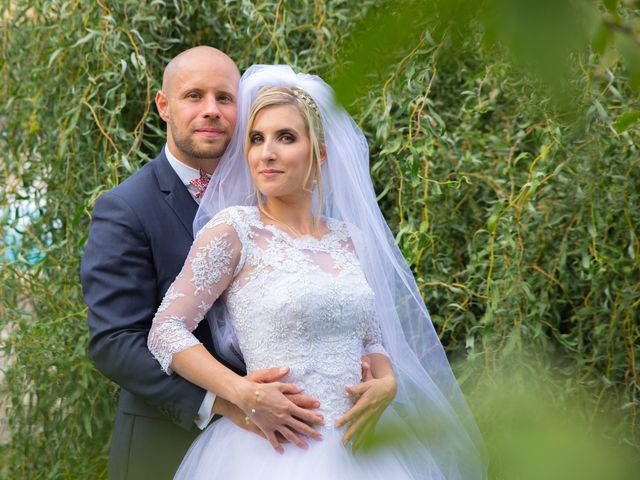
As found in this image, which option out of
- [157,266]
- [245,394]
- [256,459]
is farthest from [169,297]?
[256,459]

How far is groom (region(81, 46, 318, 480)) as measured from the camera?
213cm

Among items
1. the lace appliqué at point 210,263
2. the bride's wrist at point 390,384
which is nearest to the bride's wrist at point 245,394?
the lace appliqué at point 210,263

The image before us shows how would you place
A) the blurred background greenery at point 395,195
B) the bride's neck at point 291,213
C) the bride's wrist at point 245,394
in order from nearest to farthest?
the bride's wrist at point 245,394 < the bride's neck at point 291,213 < the blurred background greenery at point 395,195

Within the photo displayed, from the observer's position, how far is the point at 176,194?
238cm

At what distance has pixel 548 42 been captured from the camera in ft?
1.48

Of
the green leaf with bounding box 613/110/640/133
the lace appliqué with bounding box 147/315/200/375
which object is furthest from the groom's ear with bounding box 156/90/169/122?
the green leaf with bounding box 613/110/640/133

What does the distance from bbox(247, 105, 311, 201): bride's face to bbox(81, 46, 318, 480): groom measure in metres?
0.22

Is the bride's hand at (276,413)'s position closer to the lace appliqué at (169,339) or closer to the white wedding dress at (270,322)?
the white wedding dress at (270,322)

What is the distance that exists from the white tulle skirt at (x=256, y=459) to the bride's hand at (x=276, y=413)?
26 millimetres

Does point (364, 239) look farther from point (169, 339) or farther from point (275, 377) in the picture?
point (169, 339)

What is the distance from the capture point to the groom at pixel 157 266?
213 centimetres

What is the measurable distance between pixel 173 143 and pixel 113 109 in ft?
3.06

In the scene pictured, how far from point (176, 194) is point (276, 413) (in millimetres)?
694

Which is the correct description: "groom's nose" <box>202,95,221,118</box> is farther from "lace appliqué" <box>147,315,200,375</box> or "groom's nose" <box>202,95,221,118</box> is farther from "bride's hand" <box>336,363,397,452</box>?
"bride's hand" <box>336,363,397,452</box>
